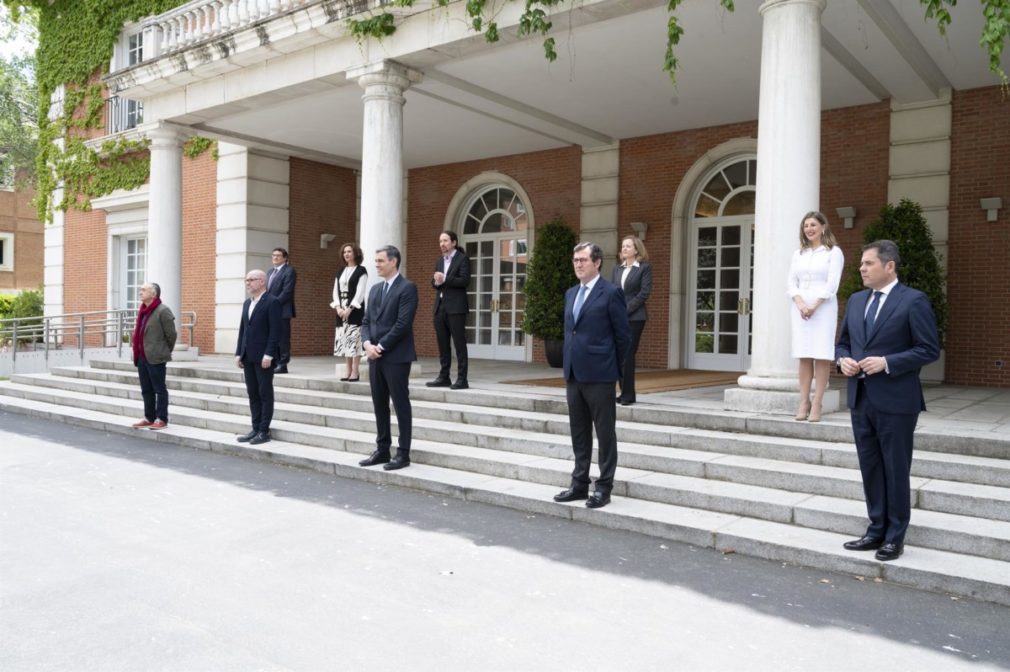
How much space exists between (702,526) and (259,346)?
4933 mm

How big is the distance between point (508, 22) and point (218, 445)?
542 centimetres

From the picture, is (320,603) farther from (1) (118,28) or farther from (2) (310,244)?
Answer: (1) (118,28)

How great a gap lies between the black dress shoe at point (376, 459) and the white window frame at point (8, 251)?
37224 millimetres

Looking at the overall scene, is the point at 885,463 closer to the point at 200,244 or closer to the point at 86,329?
the point at 200,244

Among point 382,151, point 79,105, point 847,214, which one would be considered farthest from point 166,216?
point 847,214

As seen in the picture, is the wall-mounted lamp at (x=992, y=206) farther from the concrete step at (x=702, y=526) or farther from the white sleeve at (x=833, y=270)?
the concrete step at (x=702, y=526)

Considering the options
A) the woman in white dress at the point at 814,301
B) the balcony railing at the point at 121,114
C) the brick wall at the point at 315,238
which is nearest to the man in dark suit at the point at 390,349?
the woman in white dress at the point at 814,301

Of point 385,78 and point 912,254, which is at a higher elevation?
point 385,78

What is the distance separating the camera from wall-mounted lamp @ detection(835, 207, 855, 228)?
11328 mm

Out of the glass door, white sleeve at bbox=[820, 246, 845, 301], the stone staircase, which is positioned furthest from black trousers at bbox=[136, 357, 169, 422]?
the glass door

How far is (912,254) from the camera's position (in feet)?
32.2

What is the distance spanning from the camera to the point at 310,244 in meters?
16.2

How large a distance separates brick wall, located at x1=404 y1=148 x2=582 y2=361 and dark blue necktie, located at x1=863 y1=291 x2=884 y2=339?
393 inches

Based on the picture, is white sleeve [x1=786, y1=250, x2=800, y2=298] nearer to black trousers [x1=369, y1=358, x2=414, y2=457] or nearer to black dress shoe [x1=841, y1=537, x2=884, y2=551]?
black dress shoe [x1=841, y1=537, x2=884, y2=551]
